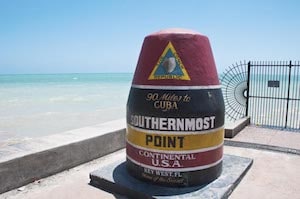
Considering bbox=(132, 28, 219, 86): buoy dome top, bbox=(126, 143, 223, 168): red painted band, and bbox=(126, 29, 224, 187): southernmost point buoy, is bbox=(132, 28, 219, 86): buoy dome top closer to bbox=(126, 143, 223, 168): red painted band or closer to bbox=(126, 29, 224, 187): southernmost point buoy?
bbox=(126, 29, 224, 187): southernmost point buoy

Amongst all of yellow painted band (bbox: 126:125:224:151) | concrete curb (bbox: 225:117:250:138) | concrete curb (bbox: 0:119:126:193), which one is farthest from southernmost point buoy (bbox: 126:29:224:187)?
concrete curb (bbox: 225:117:250:138)

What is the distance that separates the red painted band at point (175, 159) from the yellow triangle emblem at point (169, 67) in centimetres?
96

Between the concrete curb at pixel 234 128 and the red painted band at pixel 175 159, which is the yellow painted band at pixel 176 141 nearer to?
the red painted band at pixel 175 159

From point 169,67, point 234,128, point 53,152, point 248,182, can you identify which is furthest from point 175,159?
point 234,128

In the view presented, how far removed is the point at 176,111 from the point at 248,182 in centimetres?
170

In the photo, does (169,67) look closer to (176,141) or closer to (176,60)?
(176,60)

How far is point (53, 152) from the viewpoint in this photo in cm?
414

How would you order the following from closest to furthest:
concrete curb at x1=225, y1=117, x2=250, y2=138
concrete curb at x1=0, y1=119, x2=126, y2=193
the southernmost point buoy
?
the southernmost point buoy, concrete curb at x1=0, y1=119, x2=126, y2=193, concrete curb at x1=225, y1=117, x2=250, y2=138

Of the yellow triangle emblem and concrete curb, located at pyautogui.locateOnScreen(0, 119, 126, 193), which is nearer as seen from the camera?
the yellow triangle emblem

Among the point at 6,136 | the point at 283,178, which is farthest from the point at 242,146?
the point at 6,136

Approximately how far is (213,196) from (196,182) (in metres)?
0.34

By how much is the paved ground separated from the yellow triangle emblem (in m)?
1.68

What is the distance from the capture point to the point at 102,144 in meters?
5.06

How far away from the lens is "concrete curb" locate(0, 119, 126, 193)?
11.9ft
